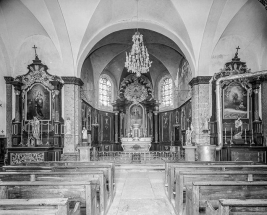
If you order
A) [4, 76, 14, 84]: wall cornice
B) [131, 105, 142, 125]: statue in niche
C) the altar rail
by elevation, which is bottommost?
the altar rail

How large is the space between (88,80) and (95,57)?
2.08 metres

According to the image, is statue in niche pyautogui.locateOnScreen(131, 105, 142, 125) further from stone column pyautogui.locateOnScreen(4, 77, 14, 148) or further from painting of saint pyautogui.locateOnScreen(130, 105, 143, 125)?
stone column pyautogui.locateOnScreen(4, 77, 14, 148)

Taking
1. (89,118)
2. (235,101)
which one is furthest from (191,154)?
(89,118)

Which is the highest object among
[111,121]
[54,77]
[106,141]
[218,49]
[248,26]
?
[248,26]

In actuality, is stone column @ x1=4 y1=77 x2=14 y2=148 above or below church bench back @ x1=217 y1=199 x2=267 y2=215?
above

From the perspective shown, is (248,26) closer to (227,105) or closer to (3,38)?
(227,105)

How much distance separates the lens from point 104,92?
19281 millimetres

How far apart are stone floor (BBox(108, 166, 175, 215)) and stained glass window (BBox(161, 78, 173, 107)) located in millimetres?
10914

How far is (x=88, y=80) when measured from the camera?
641 inches

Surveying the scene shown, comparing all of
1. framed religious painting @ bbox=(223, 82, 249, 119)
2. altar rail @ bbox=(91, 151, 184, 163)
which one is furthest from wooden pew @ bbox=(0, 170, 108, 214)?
framed religious painting @ bbox=(223, 82, 249, 119)

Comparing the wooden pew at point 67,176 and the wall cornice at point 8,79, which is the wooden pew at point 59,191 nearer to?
the wooden pew at point 67,176

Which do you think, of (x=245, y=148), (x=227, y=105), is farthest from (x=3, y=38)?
(x=245, y=148)

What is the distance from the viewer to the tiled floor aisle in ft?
16.1

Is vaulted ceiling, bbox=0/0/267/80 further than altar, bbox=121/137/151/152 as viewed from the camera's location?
No
